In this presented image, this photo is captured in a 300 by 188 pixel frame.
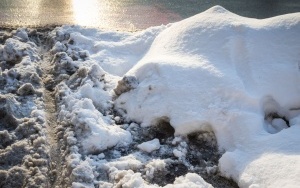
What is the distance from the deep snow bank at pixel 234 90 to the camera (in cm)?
310

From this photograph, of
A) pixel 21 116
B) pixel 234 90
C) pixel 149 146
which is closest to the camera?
pixel 149 146

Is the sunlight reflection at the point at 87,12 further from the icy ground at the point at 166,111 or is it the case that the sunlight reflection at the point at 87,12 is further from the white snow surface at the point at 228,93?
the white snow surface at the point at 228,93

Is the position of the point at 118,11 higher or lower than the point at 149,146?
higher

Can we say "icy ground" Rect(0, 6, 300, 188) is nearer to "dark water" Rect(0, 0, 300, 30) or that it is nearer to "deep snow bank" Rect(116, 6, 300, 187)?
"deep snow bank" Rect(116, 6, 300, 187)

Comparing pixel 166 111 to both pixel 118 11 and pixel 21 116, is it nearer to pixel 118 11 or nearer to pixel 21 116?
pixel 21 116

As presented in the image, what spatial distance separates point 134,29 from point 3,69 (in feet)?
5.82

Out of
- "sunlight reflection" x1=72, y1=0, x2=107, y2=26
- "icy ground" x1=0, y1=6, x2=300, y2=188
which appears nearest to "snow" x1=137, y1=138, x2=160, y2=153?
"icy ground" x1=0, y1=6, x2=300, y2=188

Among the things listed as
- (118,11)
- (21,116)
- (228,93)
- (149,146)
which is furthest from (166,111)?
(118,11)

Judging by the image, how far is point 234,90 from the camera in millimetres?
3453

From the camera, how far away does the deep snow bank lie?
3.10 meters

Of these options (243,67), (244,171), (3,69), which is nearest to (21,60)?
(3,69)

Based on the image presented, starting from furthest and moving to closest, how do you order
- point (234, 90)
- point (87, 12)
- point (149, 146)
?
point (87, 12)
point (234, 90)
point (149, 146)

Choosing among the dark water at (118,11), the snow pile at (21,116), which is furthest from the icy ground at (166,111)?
the dark water at (118,11)

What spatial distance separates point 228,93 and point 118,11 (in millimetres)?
2740
